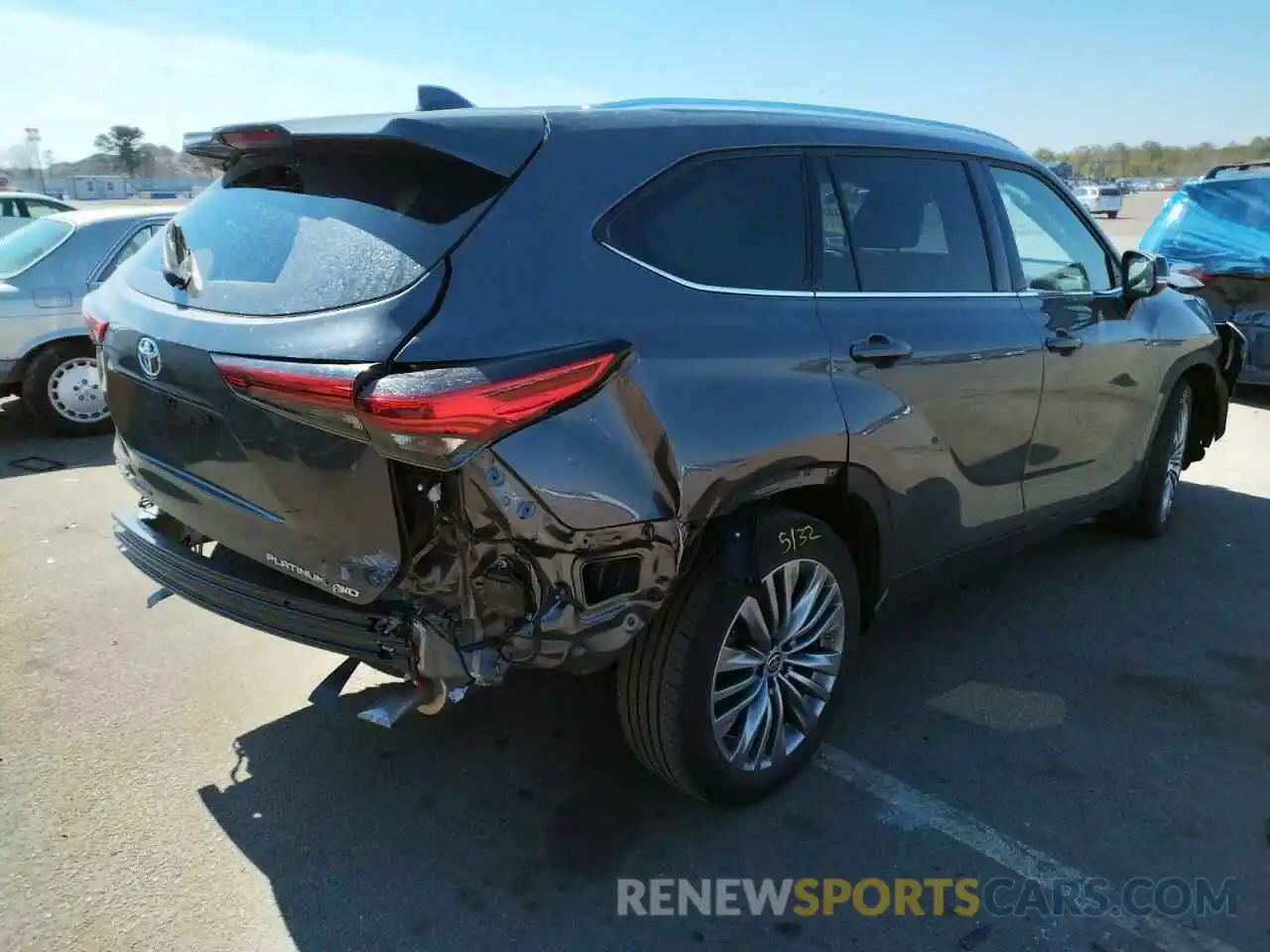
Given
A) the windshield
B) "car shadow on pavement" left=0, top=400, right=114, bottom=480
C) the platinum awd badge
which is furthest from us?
the windshield

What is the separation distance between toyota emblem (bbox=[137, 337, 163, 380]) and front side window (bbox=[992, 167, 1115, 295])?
3062 mm

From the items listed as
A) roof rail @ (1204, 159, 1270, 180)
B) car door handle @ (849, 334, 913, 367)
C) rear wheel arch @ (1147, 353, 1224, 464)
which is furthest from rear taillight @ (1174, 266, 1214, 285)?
car door handle @ (849, 334, 913, 367)

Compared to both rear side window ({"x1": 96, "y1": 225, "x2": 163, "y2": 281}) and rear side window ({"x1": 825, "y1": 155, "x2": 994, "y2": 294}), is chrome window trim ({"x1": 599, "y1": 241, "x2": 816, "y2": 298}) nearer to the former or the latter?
rear side window ({"x1": 825, "y1": 155, "x2": 994, "y2": 294})

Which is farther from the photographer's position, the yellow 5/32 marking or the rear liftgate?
the yellow 5/32 marking

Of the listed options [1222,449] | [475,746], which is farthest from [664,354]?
[1222,449]

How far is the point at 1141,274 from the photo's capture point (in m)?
4.45

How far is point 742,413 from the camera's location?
2705 mm

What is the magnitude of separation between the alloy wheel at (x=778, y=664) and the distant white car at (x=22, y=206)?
10055mm

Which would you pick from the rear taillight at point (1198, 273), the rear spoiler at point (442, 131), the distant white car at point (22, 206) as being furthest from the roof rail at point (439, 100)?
the distant white car at point (22, 206)

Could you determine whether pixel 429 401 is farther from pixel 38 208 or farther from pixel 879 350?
pixel 38 208

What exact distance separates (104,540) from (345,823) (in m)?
3.06

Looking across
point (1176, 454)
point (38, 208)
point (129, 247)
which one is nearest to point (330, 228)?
point (1176, 454)

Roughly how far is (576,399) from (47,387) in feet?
21.1

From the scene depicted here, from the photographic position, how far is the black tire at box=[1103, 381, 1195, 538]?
5098mm
